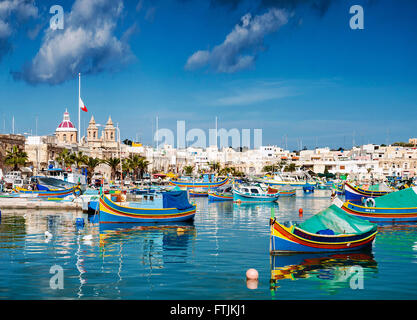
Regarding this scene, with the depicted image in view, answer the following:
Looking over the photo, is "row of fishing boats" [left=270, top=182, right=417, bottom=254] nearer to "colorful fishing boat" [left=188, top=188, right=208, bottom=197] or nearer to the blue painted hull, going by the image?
the blue painted hull

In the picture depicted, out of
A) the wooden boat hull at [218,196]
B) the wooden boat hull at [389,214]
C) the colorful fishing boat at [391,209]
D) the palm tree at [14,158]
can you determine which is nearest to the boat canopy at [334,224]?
the colorful fishing boat at [391,209]

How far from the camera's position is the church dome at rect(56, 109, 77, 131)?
160 m

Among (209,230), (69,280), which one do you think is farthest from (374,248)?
(69,280)

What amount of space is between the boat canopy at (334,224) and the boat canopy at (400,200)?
49.1 feet

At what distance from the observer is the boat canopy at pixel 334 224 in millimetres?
24297

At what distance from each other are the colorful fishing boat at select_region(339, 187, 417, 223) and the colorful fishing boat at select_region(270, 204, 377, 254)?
13.3 meters

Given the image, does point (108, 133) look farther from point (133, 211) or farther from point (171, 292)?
point (171, 292)

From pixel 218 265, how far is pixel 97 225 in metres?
18.1

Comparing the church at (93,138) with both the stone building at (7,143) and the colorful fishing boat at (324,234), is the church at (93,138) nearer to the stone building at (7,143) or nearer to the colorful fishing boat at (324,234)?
the stone building at (7,143)

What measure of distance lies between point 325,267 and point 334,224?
4164 mm

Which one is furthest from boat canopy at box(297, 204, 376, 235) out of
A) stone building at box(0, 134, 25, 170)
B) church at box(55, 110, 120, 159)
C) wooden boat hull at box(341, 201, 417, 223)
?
church at box(55, 110, 120, 159)

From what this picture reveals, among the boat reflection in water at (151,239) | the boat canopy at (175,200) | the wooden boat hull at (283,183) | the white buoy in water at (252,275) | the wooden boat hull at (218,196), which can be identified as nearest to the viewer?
the white buoy in water at (252,275)
